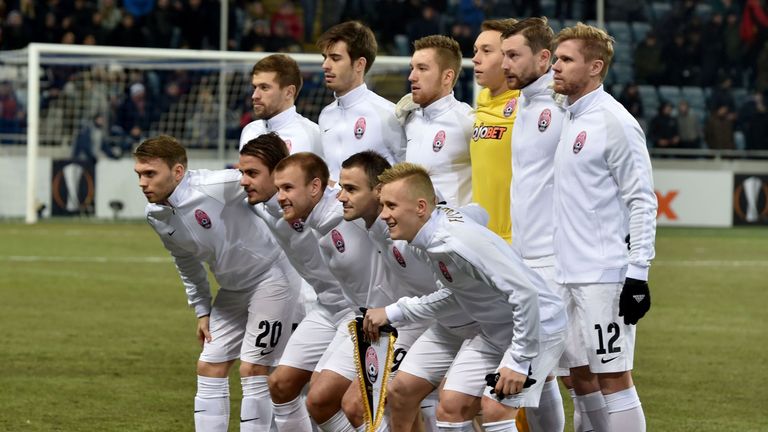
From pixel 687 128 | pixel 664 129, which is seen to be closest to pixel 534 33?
pixel 664 129

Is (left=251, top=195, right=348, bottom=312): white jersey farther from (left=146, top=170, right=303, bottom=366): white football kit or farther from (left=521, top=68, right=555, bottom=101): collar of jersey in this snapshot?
(left=521, top=68, right=555, bottom=101): collar of jersey

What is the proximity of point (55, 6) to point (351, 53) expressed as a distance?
2033cm

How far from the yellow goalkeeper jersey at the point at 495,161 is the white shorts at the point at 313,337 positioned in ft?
2.92

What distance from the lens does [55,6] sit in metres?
26.9

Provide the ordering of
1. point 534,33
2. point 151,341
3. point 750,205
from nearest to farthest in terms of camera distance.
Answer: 1. point 534,33
2. point 151,341
3. point 750,205

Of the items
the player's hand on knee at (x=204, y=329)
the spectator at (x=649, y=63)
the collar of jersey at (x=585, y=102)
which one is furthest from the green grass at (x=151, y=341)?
the spectator at (x=649, y=63)

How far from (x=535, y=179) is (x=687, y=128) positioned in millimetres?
20783

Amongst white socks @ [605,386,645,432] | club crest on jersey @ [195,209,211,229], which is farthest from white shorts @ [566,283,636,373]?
club crest on jersey @ [195,209,211,229]

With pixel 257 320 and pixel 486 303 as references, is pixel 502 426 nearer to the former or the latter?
pixel 486 303

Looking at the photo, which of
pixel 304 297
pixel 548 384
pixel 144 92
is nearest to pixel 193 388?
pixel 304 297

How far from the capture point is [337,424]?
22.0 feet

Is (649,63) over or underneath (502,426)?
over

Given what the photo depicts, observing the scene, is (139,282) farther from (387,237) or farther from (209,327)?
(387,237)

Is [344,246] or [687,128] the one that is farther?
[687,128]
